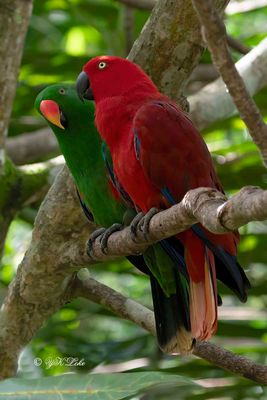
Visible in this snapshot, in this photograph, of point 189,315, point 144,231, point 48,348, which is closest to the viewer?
point 144,231

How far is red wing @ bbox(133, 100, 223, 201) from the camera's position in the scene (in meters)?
2.75

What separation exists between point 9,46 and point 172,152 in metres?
1.27

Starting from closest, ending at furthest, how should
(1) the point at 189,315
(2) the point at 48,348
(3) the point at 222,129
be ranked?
(1) the point at 189,315 < (2) the point at 48,348 < (3) the point at 222,129

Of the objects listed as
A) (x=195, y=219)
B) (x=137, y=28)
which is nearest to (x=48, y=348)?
(x=137, y=28)

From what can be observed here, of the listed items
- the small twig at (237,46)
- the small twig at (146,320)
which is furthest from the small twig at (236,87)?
the small twig at (237,46)

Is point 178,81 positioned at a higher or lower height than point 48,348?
higher

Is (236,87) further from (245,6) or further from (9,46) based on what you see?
(245,6)

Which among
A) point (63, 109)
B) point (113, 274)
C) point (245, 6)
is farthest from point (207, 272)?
point (245, 6)

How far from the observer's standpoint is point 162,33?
3.02 metres

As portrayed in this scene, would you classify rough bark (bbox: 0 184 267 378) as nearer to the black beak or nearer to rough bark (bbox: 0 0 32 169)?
the black beak

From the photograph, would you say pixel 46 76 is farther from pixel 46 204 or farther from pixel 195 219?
pixel 195 219

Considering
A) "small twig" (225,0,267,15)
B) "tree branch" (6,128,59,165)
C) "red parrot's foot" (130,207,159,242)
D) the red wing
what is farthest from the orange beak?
"small twig" (225,0,267,15)

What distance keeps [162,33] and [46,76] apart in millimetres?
2202

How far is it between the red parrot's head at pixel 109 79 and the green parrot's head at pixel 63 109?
158 mm
